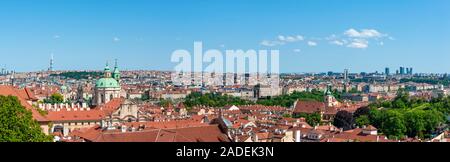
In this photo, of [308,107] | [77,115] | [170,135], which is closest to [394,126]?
[308,107]

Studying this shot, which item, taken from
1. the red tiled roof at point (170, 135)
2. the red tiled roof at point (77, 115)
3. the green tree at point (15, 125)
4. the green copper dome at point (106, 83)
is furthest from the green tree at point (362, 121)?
the green tree at point (15, 125)

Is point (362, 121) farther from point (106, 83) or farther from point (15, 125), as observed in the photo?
point (15, 125)

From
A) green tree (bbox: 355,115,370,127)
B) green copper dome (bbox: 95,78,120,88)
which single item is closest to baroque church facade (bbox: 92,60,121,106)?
green copper dome (bbox: 95,78,120,88)

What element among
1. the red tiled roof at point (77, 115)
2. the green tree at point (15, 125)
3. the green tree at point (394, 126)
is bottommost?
the green tree at point (394, 126)

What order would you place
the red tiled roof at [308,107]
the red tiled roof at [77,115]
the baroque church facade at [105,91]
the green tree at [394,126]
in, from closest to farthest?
the red tiled roof at [77,115]
the green tree at [394,126]
the baroque church facade at [105,91]
the red tiled roof at [308,107]

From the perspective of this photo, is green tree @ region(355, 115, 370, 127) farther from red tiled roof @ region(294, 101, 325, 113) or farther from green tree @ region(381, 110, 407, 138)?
red tiled roof @ region(294, 101, 325, 113)

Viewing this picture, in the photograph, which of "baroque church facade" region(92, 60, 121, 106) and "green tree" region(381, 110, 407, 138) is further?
"baroque church facade" region(92, 60, 121, 106)

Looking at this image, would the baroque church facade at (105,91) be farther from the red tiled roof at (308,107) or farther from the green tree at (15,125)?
the green tree at (15,125)
